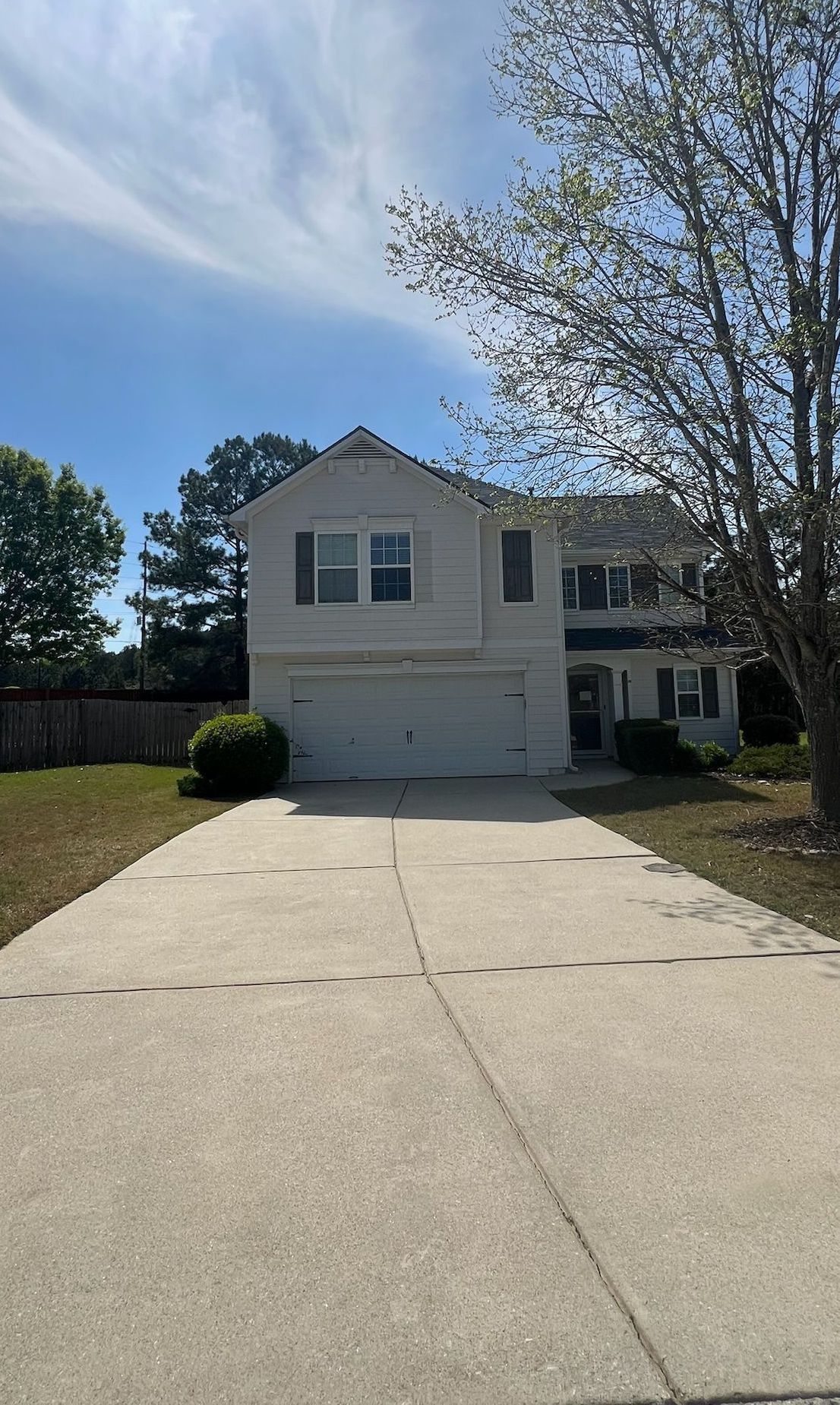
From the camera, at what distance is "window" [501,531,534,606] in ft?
54.7

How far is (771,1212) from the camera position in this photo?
254 cm

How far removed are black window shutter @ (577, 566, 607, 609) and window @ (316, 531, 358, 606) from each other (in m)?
5.81

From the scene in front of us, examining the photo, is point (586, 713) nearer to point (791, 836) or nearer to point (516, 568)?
point (516, 568)

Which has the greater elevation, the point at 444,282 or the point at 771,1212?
the point at 444,282

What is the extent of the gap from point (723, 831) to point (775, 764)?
6599 mm

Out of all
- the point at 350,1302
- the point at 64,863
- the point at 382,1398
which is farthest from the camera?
the point at 64,863

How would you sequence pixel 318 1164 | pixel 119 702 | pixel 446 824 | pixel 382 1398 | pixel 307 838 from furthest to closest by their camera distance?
pixel 119 702
pixel 446 824
pixel 307 838
pixel 318 1164
pixel 382 1398

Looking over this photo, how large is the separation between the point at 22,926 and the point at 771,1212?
208 inches

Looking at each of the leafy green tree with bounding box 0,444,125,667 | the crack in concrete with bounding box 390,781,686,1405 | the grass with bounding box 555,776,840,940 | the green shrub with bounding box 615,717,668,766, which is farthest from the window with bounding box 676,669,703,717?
the leafy green tree with bounding box 0,444,125,667

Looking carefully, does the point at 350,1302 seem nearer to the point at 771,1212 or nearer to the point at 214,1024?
the point at 771,1212

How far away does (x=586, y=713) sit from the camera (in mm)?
19172

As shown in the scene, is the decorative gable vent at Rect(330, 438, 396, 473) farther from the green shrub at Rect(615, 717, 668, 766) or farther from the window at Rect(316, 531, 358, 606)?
the green shrub at Rect(615, 717, 668, 766)

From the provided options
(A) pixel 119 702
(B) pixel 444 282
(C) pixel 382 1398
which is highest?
(B) pixel 444 282

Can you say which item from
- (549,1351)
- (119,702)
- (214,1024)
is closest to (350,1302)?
(549,1351)
